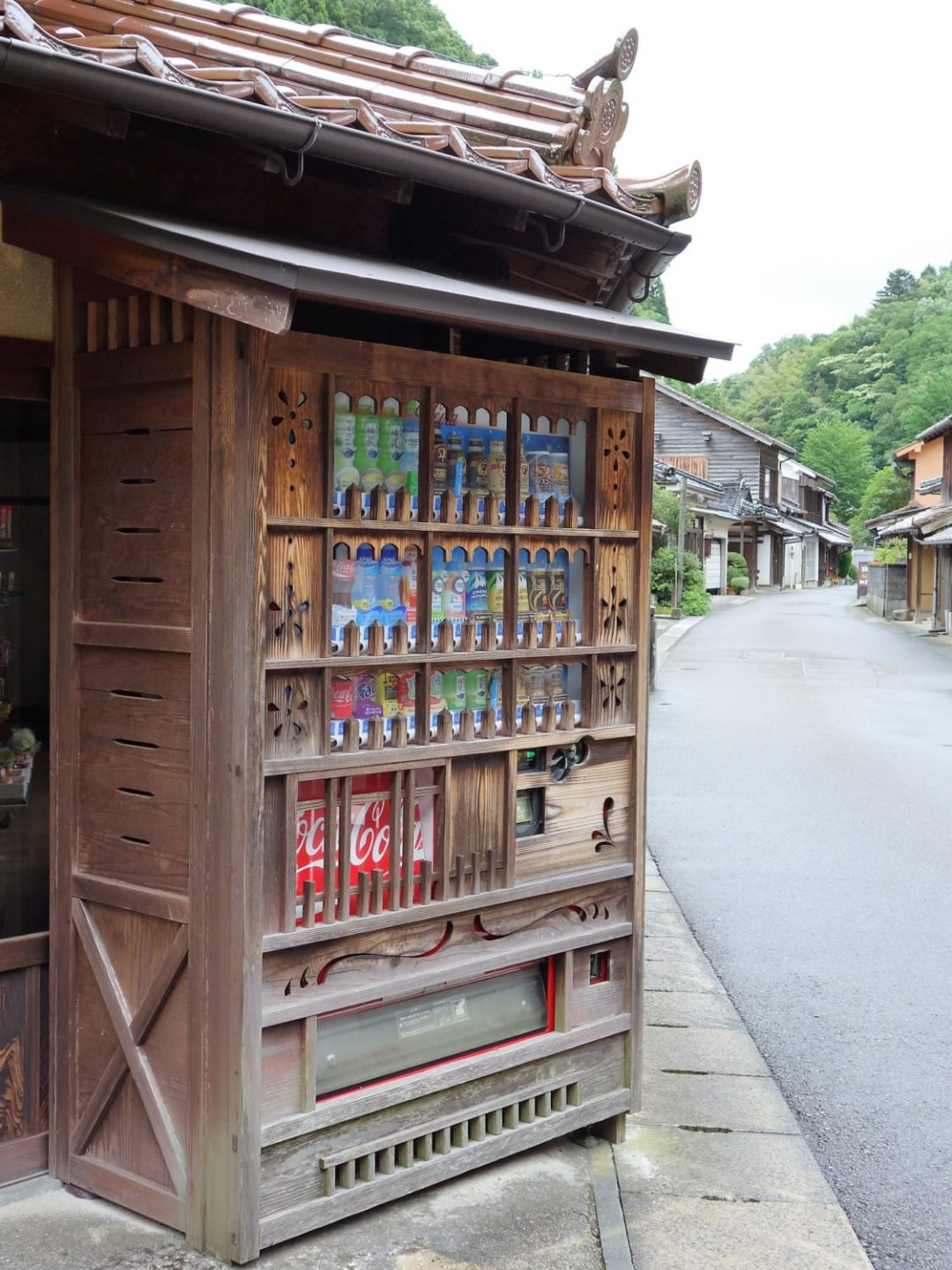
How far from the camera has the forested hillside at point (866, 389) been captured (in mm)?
87938

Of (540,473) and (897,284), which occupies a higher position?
(897,284)

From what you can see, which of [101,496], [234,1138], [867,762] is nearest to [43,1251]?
[234,1138]

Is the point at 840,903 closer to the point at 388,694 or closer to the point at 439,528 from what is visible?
the point at 388,694

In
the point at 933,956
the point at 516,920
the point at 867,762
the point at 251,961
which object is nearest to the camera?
the point at 251,961

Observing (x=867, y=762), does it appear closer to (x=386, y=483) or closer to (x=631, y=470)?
(x=631, y=470)

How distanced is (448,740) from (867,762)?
1226 centimetres

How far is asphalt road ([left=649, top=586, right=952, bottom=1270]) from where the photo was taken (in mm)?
5281

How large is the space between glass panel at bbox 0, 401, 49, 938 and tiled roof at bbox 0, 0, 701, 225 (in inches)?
55.2

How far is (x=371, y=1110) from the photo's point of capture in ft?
13.5

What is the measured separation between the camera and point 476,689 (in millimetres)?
4480

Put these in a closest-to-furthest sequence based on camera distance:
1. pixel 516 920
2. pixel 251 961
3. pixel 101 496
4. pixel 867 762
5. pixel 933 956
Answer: pixel 251 961
pixel 101 496
pixel 516 920
pixel 933 956
pixel 867 762

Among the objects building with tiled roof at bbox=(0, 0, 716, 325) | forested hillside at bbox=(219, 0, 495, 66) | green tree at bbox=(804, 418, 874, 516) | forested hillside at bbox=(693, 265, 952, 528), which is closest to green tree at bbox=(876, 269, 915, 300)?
forested hillside at bbox=(693, 265, 952, 528)

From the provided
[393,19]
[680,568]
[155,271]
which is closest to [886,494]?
[680,568]

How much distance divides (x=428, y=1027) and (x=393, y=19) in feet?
137
